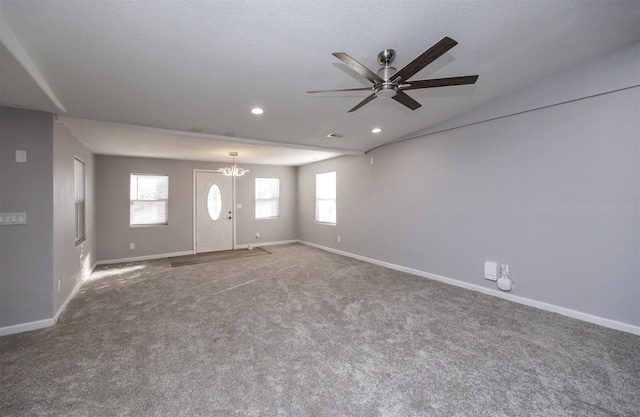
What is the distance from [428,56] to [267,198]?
21.5 ft

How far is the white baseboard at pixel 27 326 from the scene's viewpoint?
274cm

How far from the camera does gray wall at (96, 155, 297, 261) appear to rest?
5.69 meters

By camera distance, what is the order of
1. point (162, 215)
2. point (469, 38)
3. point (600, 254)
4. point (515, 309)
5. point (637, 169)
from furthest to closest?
point (162, 215), point (515, 309), point (600, 254), point (637, 169), point (469, 38)

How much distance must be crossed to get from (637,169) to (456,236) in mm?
2019

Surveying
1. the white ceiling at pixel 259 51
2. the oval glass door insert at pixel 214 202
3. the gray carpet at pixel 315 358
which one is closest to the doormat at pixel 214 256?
the oval glass door insert at pixel 214 202

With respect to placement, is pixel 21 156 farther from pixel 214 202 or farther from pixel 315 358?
pixel 214 202

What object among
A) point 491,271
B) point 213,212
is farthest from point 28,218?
point 491,271

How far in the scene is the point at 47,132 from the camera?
2953 millimetres

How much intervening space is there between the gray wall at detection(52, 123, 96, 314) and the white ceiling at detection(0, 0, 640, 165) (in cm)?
32

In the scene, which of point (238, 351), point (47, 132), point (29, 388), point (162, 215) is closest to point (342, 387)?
point (238, 351)

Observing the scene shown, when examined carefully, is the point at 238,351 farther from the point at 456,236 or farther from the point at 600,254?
the point at 600,254

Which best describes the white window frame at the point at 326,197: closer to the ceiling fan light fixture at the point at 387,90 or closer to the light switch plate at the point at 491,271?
the light switch plate at the point at 491,271

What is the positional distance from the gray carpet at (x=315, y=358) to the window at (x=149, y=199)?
276 centimetres

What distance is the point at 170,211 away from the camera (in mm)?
6391
